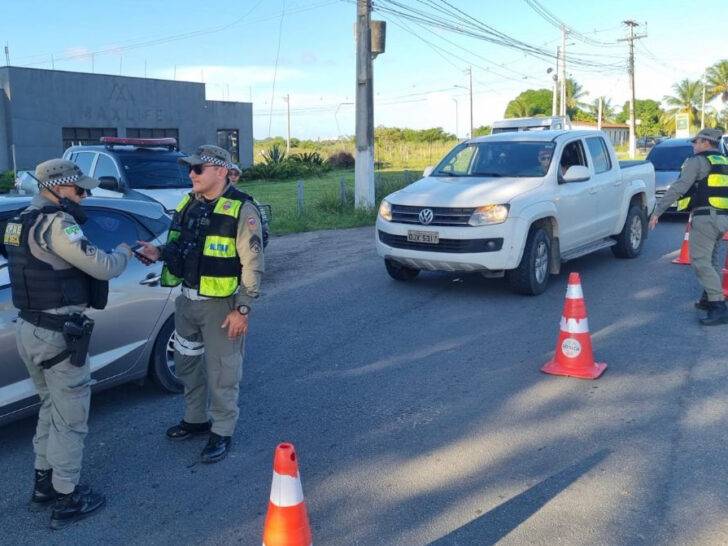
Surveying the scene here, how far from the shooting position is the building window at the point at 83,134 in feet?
110

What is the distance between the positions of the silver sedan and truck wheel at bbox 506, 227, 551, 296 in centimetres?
422

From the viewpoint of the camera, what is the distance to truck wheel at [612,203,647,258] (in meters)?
10.9

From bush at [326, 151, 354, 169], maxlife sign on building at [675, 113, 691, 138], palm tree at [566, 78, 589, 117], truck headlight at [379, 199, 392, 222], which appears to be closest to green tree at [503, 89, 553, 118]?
palm tree at [566, 78, 589, 117]

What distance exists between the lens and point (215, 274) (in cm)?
414

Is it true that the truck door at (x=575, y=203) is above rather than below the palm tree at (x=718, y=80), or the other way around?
below

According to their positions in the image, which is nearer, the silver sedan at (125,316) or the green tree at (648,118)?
the silver sedan at (125,316)

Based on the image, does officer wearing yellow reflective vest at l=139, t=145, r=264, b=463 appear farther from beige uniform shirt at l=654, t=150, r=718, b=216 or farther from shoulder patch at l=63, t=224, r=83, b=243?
beige uniform shirt at l=654, t=150, r=718, b=216

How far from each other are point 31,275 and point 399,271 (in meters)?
6.20

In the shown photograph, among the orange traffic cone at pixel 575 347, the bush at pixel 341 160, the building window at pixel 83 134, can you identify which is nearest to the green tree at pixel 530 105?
the bush at pixel 341 160

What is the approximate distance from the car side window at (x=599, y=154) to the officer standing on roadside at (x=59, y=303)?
7.74 metres

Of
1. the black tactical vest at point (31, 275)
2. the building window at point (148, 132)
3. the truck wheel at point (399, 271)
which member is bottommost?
the truck wheel at point (399, 271)

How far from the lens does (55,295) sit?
3604mm

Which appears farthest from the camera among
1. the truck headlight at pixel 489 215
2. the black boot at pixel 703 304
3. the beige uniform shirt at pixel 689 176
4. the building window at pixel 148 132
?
the building window at pixel 148 132

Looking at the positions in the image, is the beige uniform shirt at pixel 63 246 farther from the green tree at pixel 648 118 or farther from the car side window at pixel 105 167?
the green tree at pixel 648 118
